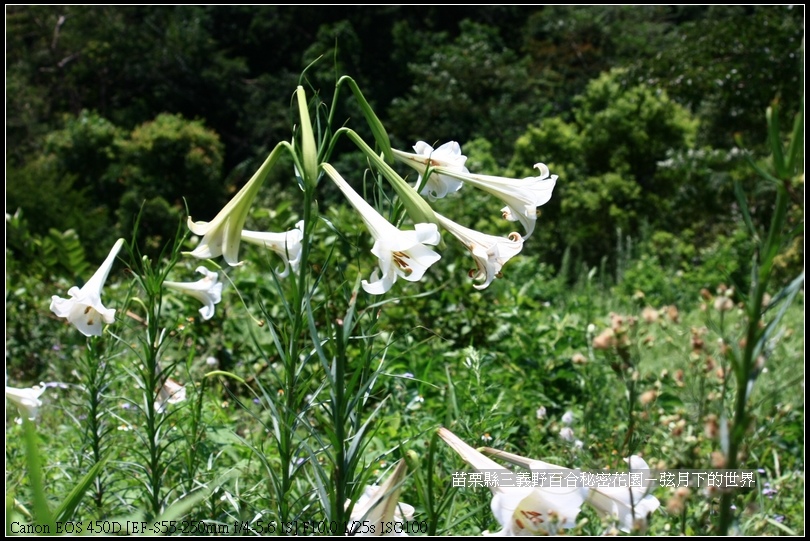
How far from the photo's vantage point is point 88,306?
1404 mm

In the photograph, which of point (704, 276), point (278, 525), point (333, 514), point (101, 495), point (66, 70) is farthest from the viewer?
point (66, 70)

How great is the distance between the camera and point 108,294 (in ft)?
13.0

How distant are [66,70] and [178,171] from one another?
15.8 ft

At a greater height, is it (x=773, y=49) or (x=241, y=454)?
(x=773, y=49)

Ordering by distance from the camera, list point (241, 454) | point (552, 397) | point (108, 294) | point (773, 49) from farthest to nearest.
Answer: point (773, 49) → point (108, 294) → point (552, 397) → point (241, 454)

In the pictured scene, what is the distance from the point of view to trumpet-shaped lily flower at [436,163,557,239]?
1.15m

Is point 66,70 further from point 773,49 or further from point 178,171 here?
point 773,49

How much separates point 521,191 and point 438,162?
0.15m

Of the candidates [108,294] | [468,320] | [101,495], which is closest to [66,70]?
[108,294]

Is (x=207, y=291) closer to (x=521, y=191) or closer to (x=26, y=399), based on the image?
(x=26, y=399)

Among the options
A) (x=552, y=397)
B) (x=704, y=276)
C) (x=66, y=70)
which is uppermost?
(x=66, y=70)

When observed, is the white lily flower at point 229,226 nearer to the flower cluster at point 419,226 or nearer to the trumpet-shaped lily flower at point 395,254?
the flower cluster at point 419,226

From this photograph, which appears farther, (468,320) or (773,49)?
(773,49)

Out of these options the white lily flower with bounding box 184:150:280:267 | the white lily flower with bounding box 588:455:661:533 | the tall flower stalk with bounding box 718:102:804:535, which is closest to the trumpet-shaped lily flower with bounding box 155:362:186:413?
the white lily flower with bounding box 184:150:280:267
